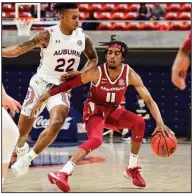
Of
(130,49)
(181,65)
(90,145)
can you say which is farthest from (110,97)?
(130,49)

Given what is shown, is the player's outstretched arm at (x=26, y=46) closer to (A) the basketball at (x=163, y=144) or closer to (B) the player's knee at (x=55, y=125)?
(B) the player's knee at (x=55, y=125)

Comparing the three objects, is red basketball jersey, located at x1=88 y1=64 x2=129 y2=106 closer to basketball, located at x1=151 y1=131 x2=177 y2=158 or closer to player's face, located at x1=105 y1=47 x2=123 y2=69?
player's face, located at x1=105 y1=47 x2=123 y2=69

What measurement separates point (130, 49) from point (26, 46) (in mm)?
10289

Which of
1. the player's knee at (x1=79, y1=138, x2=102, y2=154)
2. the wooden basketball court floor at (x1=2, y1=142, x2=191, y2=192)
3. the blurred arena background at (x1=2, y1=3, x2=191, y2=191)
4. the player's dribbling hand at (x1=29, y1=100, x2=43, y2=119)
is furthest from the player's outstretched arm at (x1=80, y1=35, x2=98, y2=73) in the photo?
the blurred arena background at (x1=2, y1=3, x2=191, y2=191)

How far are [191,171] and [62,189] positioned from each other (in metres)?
3.49

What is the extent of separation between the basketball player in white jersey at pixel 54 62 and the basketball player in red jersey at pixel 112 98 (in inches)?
10.4

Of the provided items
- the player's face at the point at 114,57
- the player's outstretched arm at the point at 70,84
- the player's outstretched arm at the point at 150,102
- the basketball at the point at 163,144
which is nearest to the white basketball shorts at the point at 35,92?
the player's outstretched arm at the point at 70,84

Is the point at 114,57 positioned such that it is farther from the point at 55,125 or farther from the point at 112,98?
the point at 55,125

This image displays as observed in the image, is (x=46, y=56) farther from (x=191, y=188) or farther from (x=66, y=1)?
(x=191, y=188)

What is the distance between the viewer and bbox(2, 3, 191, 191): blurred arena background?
1770 cm

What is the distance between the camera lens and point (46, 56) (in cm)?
874

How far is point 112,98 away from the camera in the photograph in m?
8.37

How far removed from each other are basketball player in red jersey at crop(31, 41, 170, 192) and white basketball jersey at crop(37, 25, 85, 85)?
19.2 inches

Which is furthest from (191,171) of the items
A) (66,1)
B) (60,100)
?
(66,1)
